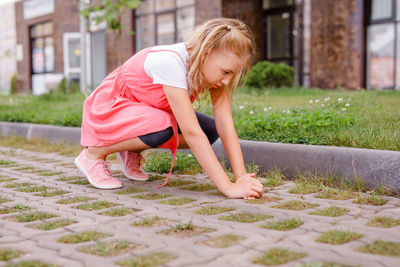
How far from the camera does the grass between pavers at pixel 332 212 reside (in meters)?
2.50

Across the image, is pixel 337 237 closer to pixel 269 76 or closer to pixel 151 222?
pixel 151 222

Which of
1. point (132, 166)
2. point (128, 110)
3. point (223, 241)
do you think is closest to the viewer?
point (223, 241)

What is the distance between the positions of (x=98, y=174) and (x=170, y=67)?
0.98 m

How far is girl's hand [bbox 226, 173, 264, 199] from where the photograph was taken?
2877 millimetres

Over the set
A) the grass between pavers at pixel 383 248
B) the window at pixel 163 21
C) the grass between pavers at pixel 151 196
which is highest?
the window at pixel 163 21

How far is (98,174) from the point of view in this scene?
3.34m

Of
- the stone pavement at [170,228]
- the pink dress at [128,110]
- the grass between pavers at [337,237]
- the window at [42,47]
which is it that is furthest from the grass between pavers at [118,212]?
the window at [42,47]

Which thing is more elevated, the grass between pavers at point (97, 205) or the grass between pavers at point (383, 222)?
the grass between pavers at point (383, 222)

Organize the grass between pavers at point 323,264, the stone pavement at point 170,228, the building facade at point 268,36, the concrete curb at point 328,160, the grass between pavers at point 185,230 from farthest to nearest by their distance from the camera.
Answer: the building facade at point 268,36 < the concrete curb at point 328,160 < the grass between pavers at point 185,230 < the stone pavement at point 170,228 < the grass between pavers at point 323,264

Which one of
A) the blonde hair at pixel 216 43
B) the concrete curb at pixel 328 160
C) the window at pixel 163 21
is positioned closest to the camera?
the blonde hair at pixel 216 43

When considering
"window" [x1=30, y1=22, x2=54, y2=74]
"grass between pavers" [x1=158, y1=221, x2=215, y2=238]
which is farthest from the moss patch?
"window" [x1=30, y1=22, x2=54, y2=74]

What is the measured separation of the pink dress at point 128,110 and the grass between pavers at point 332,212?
1.08m

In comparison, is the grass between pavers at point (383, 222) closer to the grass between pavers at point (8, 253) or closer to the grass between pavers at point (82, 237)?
the grass between pavers at point (82, 237)

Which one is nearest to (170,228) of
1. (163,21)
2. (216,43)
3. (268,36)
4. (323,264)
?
(323,264)
